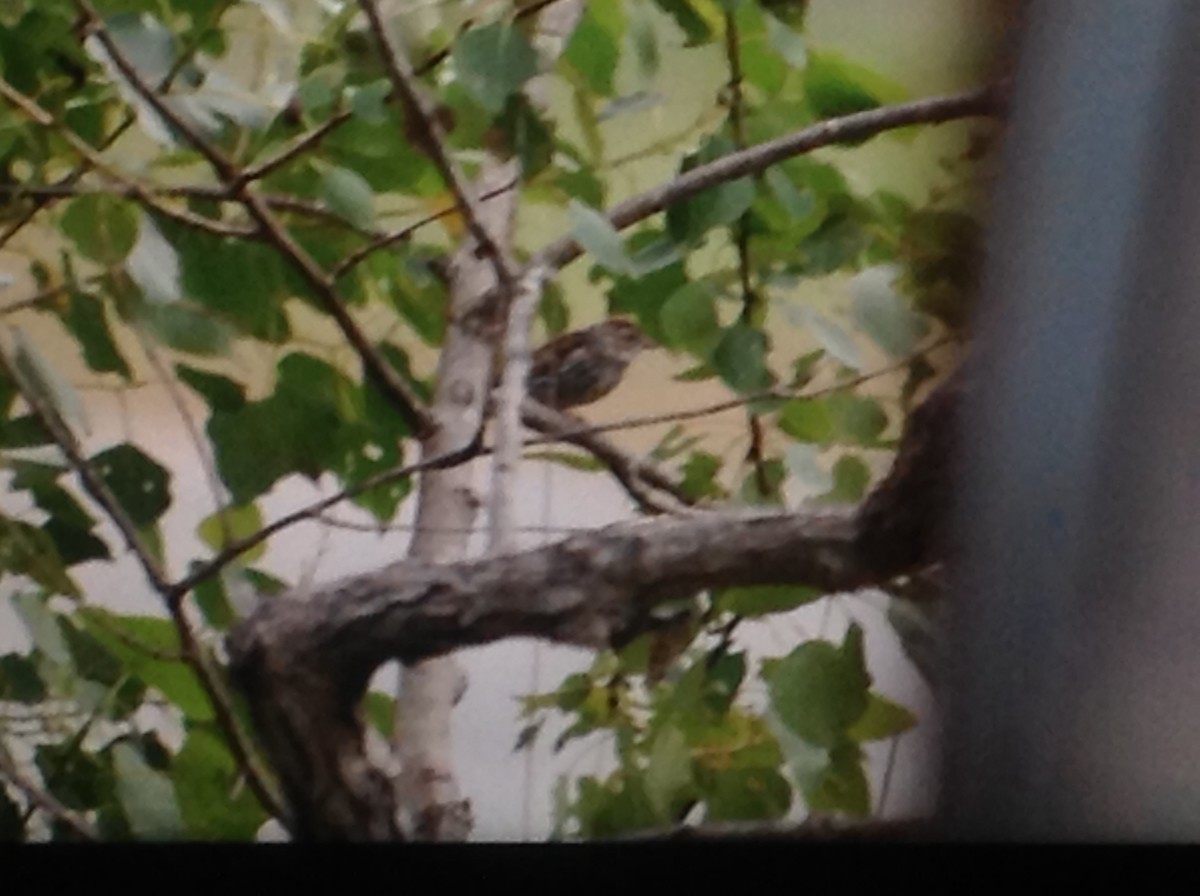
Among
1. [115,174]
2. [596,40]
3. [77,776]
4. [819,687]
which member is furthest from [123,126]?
[819,687]

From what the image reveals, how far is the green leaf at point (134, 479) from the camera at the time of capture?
66 centimetres

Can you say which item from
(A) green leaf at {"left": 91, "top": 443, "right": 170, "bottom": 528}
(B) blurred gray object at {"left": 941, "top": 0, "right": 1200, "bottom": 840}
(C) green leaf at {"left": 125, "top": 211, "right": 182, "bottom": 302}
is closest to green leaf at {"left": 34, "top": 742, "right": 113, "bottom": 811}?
(A) green leaf at {"left": 91, "top": 443, "right": 170, "bottom": 528}

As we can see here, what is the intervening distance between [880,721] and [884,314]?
0.73 ft

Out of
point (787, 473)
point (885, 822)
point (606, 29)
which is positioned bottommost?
point (885, 822)

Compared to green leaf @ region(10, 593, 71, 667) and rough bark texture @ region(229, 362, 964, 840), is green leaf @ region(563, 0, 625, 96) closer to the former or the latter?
rough bark texture @ region(229, 362, 964, 840)

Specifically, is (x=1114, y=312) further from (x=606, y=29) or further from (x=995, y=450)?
(x=606, y=29)

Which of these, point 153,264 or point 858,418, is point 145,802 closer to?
point 153,264

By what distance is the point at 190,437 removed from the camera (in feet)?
2.18

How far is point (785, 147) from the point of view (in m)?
0.64

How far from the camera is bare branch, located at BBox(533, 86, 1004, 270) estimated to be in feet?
2.10

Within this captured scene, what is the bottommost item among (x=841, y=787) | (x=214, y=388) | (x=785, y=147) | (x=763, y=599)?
(x=841, y=787)

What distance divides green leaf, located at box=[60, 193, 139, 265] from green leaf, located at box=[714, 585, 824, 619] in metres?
0.35

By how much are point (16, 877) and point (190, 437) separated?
9.7 inches

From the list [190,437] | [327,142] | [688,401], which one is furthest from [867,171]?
[190,437]
